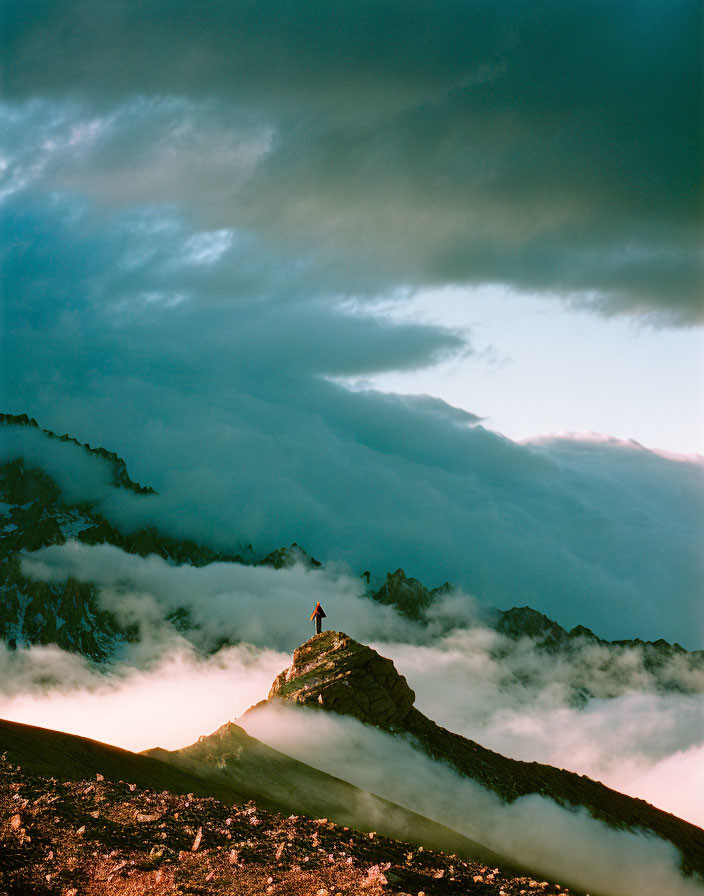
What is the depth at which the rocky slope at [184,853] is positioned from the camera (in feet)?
100

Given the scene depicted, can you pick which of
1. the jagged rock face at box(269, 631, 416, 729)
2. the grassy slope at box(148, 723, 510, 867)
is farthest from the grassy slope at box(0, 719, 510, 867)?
the jagged rock face at box(269, 631, 416, 729)

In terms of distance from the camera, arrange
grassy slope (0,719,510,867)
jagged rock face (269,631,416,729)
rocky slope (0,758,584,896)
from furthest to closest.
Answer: jagged rock face (269,631,416,729) → grassy slope (0,719,510,867) → rocky slope (0,758,584,896)

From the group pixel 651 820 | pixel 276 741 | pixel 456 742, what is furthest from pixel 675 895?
pixel 276 741

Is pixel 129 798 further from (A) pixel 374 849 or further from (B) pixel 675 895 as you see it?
(B) pixel 675 895

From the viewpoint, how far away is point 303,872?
109 feet

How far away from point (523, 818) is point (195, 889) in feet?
208

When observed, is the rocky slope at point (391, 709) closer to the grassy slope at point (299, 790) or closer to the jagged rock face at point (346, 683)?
the jagged rock face at point (346, 683)

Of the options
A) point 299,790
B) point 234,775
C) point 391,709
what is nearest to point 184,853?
point 234,775

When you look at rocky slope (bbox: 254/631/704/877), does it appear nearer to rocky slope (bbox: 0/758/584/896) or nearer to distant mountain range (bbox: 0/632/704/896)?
distant mountain range (bbox: 0/632/704/896)

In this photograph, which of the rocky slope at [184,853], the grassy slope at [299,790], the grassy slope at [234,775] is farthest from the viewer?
the grassy slope at [299,790]

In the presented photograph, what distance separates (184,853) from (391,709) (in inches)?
2159

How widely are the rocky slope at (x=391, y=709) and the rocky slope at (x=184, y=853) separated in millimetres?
39453

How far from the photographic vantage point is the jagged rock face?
8144 centimetres

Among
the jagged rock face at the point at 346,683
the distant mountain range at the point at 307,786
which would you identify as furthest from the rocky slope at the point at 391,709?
the distant mountain range at the point at 307,786
